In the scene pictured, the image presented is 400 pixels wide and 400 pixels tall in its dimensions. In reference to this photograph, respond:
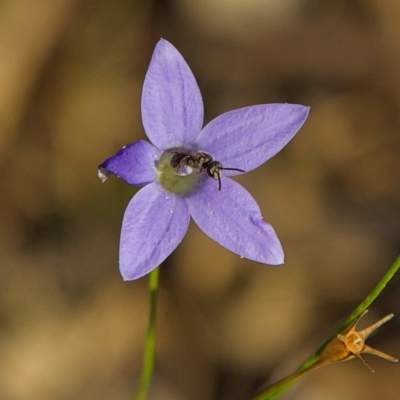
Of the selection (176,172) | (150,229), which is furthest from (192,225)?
(150,229)

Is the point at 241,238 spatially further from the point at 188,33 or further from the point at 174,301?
the point at 188,33

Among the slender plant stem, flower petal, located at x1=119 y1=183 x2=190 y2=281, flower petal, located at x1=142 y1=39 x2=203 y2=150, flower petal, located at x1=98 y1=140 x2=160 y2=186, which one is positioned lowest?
the slender plant stem

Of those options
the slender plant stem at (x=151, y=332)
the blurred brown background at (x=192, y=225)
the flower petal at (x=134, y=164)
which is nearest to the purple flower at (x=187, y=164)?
the flower petal at (x=134, y=164)

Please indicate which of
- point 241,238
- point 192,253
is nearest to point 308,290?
point 192,253

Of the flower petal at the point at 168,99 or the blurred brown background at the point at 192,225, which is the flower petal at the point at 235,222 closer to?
the flower petal at the point at 168,99

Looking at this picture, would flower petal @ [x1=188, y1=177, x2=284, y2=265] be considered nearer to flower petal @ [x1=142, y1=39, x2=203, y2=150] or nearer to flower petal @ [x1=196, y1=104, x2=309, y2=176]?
flower petal @ [x1=196, y1=104, x2=309, y2=176]

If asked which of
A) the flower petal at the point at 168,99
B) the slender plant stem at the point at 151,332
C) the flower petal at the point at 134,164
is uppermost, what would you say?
the flower petal at the point at 168,99

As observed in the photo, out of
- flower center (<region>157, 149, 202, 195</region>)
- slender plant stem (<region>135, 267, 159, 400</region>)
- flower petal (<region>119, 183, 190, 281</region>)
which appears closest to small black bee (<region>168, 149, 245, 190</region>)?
flower center (<region>157, 149, 202, 195</region>)
